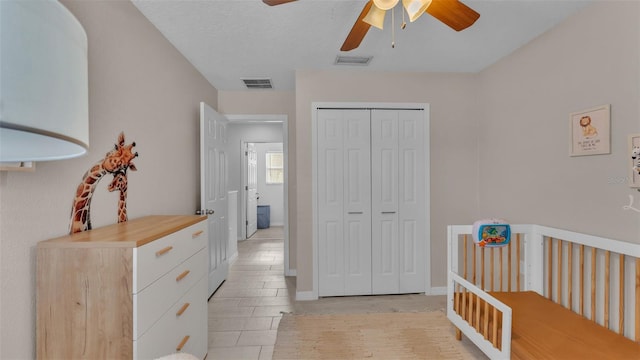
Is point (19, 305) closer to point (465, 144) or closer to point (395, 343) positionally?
point (395, 343)

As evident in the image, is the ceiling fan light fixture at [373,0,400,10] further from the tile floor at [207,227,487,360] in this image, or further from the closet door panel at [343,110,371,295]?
the tile floor at [207,227,487,360]

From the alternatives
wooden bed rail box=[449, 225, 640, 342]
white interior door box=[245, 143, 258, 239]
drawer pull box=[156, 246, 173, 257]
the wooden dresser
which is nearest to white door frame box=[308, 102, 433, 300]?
wooden bed rail box=[449, 225, 640, 342]

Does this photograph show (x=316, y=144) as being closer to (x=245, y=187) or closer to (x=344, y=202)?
(x=344, y=202)

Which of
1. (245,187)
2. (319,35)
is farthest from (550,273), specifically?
(245,187)

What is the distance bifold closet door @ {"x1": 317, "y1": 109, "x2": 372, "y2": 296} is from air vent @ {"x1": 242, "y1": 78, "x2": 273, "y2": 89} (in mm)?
801

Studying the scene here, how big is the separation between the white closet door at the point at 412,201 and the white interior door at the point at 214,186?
6.63 feet

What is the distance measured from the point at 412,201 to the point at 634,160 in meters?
1.77

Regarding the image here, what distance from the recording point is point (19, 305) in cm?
120

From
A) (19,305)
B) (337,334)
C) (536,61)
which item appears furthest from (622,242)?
(19,305)

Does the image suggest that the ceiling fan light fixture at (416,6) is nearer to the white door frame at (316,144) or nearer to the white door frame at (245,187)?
the white door frame at (316,144)

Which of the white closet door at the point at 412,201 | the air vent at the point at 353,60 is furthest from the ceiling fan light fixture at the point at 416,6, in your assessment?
the white closet door at the point at 412,201

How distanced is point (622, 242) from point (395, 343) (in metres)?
1.60

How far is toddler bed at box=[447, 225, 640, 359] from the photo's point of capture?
64.1 inches

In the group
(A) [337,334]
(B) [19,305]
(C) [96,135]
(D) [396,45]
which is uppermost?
(D) [396,45]
